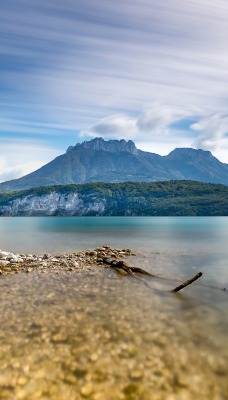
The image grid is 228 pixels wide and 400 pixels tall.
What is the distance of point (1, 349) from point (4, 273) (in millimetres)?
14624

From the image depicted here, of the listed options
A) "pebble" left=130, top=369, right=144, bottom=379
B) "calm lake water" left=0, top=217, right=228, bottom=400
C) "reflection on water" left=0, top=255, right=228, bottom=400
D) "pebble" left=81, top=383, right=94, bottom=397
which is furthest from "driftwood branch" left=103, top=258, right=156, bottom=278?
"pebble" left=81, top=383, right=94, bottom=397

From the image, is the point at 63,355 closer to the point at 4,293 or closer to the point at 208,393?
the point at 208,393

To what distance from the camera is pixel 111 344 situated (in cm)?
1185

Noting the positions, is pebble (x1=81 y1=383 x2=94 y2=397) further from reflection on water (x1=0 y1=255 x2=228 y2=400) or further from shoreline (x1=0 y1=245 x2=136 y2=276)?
shoreline (x1=0 y1=245 x2=136 y2=276)

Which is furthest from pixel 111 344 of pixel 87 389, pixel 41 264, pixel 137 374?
pixel 41 264

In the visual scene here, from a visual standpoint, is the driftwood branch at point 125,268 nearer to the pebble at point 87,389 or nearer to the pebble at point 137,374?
the pebble at point 137,374

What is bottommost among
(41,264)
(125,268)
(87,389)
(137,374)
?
(41,264)

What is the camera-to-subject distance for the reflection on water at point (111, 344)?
29.4 feet

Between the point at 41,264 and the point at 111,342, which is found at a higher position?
the point at 111,342

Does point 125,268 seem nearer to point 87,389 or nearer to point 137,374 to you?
point 137,374

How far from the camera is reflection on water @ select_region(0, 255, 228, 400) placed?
8961 millimetres

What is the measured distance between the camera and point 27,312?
15500 mm

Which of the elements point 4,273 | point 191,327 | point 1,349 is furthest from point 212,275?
point 1,349

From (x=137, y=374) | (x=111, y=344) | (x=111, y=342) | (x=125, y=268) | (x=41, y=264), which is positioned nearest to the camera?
(x=137, y=374)
